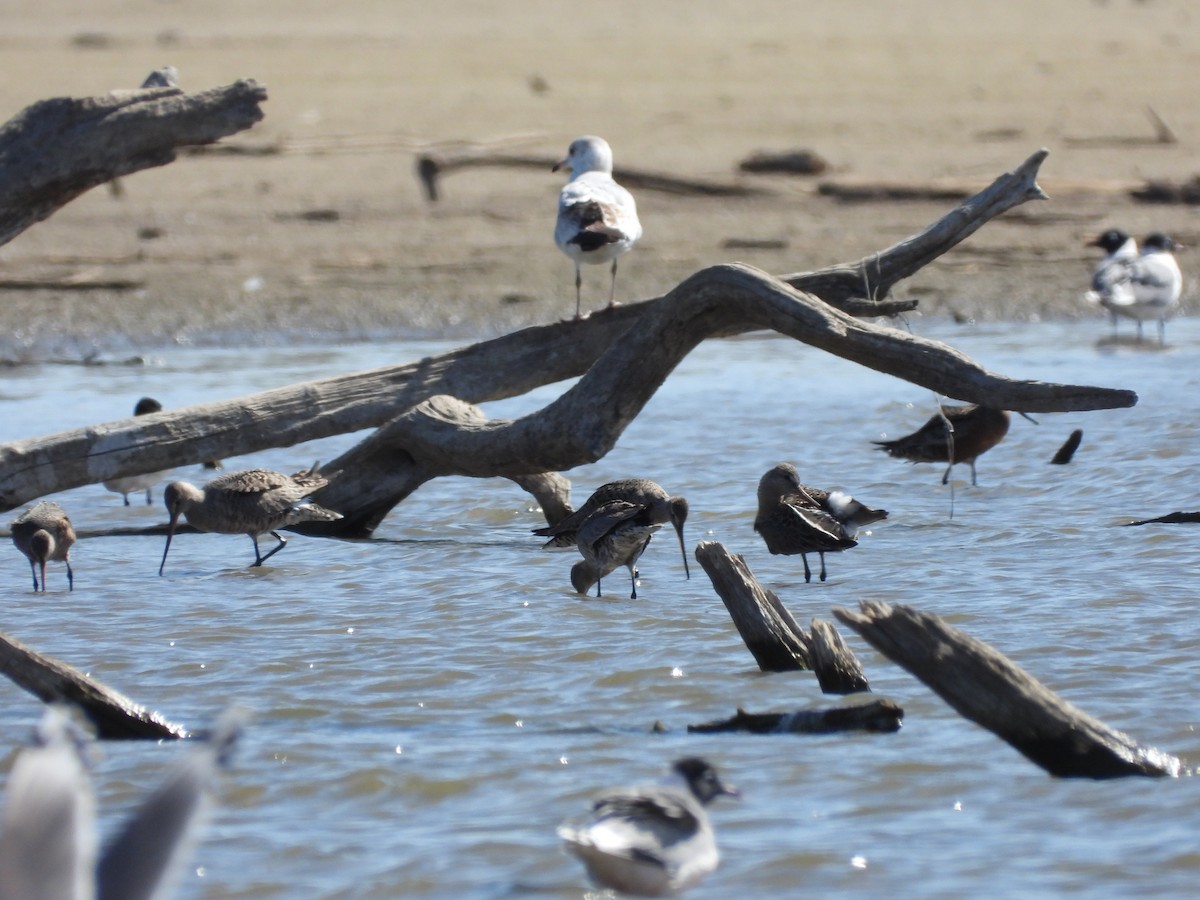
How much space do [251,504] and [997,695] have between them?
14.8 feet

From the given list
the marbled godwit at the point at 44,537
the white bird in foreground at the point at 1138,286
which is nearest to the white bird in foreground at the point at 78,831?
the marbled godwit at the point at 44,537

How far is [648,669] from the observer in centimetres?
584

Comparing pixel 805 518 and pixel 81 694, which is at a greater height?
pixel 805 518

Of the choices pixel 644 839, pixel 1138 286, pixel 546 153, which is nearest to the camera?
pixel 644 839

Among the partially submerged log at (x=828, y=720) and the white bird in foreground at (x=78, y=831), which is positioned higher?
the white bird in foreground at (x=78, y=831)

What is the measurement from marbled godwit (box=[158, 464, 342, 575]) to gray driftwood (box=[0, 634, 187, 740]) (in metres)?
2.91

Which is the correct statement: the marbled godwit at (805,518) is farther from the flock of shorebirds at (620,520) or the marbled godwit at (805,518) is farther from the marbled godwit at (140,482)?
the marbled godwit at (140,482)

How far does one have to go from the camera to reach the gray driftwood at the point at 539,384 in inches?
248

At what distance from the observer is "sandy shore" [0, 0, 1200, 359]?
14.8m

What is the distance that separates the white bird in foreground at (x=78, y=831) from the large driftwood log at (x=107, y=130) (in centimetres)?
430

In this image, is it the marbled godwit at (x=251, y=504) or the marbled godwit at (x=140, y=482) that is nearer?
the marbled godwit at (x=251, y=504)

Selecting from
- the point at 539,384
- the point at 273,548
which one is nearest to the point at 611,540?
the point at 539,384

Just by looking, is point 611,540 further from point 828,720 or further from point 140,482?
point 140,482

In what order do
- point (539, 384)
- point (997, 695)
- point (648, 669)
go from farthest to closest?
point (539, 384)
point (648, 669)
point (997, 695)
